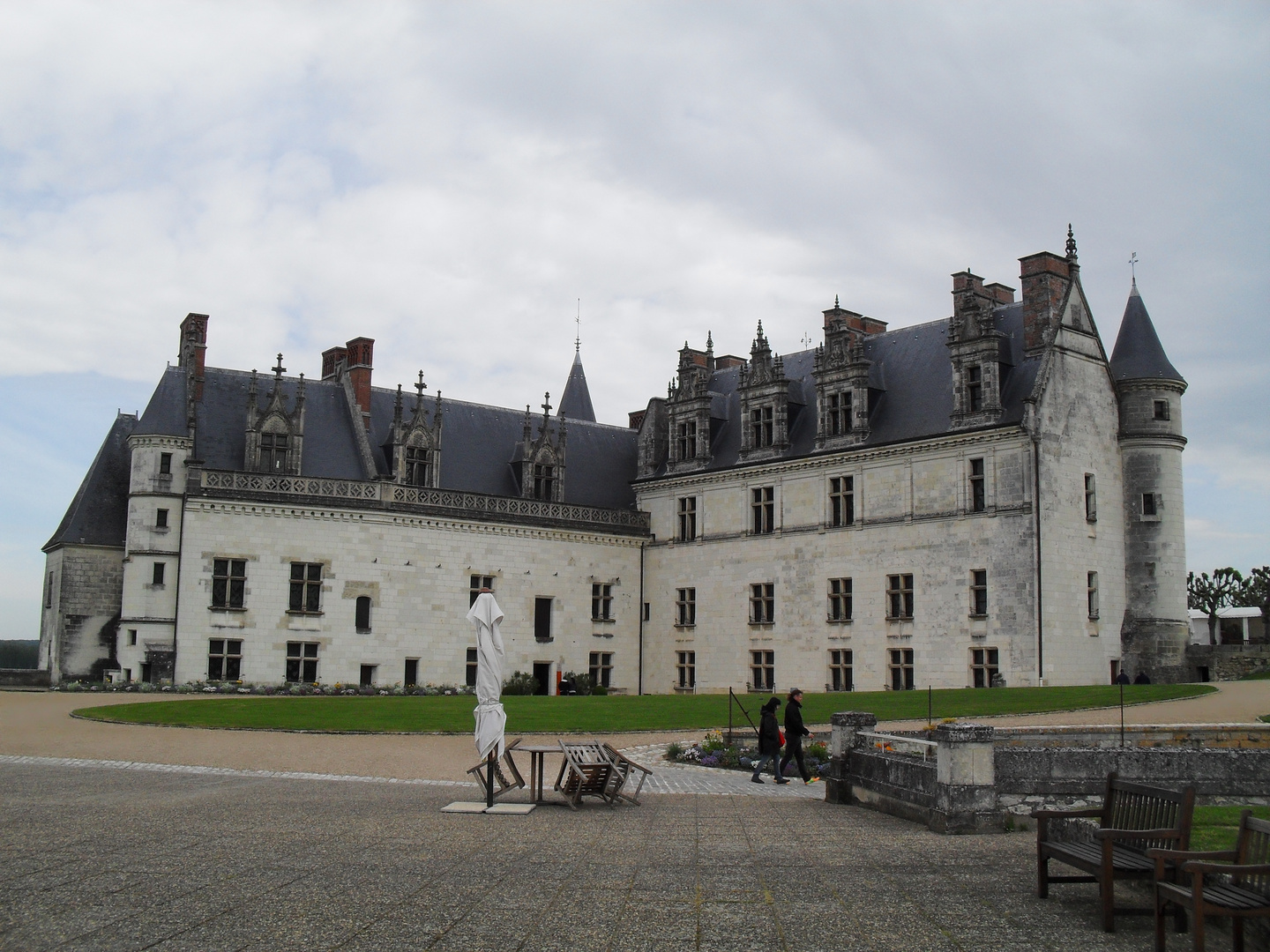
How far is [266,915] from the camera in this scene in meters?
8.05

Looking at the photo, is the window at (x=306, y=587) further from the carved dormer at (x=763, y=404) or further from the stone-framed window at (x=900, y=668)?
the stone-framed window at (x=900, y=668)

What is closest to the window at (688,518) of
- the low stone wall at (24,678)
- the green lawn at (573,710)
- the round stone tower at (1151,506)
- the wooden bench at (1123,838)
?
the green lawn at (573,710)

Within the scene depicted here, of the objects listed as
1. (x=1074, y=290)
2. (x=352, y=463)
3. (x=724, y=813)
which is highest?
(x=1074, y=290)

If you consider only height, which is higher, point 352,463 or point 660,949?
point 352,463

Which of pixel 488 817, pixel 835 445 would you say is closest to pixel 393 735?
pixel 488 817

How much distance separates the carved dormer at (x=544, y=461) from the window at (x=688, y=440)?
4478mm

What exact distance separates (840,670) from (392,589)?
14.8m

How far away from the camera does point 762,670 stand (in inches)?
1596

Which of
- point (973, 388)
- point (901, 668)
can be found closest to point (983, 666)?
point (901, 668)

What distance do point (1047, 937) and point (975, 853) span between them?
11.3 ft

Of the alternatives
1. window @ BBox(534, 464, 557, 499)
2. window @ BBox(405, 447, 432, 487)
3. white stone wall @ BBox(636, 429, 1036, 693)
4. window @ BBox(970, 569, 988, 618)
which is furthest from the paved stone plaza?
window @ BBox(534, 464, 557, 499)

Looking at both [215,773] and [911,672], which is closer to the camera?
[215,773]

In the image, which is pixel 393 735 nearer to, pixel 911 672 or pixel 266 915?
pixel 266 915

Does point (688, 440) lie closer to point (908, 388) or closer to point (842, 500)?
point (842, 500)
